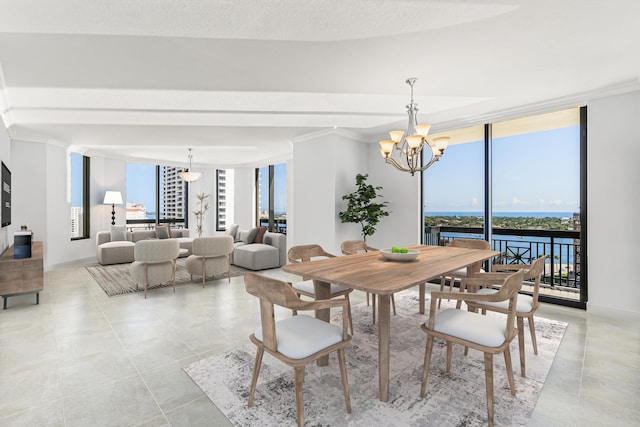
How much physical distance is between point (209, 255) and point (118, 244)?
10.5 feet

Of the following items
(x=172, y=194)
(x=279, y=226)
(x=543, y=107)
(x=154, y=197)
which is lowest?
(x=279, y=226)

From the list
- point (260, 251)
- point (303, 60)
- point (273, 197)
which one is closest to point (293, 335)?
point (303, 60)

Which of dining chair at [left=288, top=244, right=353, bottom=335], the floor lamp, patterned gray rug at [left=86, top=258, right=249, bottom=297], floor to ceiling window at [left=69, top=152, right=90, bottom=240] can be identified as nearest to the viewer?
dining chair at [left=288, top=244, right=353, bottom=335]

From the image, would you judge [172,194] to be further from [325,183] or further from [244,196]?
[325,183]

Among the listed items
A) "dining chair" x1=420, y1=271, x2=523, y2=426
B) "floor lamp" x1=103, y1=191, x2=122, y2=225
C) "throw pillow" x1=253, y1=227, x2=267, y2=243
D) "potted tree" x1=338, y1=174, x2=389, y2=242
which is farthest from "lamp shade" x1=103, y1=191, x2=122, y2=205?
"dining chair" x1=420, y1=271, x2=523, y2=426

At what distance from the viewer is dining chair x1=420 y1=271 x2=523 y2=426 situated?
67.8 inches

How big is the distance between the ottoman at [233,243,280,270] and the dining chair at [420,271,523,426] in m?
4.41

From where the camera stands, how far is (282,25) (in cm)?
221

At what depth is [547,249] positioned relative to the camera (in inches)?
189

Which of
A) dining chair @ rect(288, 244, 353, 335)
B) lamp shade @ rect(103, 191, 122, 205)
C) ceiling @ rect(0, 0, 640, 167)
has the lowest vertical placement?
dining chair @ rect(288, 244, 353, 335)

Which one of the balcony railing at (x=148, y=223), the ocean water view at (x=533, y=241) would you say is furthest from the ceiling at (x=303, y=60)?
the balcony railing at (x=148, y=223)

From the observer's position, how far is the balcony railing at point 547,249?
4.59m

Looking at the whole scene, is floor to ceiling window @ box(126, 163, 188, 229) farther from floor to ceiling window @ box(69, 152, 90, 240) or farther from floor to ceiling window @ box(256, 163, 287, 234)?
floor to ceiling window @ box(256, 163, 287, 234)

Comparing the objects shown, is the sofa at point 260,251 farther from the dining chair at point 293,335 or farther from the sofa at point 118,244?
the dining chair at point 293,335
